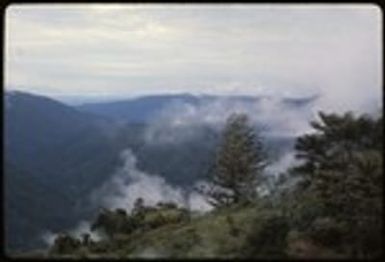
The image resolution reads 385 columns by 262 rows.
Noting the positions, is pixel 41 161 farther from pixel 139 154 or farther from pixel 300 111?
Answer: pixel 300 111

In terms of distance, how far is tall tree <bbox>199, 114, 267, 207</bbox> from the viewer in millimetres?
12383

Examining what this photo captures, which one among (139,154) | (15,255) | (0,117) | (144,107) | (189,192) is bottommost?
(139,154)

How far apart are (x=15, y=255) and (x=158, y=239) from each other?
261 centimetres

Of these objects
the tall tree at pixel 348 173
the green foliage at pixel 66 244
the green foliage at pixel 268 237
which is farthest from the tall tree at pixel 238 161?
the green foliage at pixel 268 237

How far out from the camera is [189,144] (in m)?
25.9

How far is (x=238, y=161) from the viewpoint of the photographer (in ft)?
42.7

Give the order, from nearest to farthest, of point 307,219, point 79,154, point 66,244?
point 307,219 < point 66,244 < point 79,154

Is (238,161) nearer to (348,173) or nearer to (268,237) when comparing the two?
(348,173)

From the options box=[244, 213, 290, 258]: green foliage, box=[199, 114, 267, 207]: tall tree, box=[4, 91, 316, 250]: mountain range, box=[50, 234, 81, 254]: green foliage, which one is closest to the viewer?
box=[244, 213, 290, 258]: green foliage

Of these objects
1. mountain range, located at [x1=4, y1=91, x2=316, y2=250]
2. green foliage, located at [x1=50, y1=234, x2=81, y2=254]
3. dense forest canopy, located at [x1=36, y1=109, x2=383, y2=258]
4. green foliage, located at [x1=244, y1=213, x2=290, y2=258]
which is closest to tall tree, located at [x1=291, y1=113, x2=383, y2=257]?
dense forest canopy, located at [x1=36, y1=109, x2=383, y2=258]

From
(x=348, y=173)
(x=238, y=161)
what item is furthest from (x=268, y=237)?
(x=238, y=161)

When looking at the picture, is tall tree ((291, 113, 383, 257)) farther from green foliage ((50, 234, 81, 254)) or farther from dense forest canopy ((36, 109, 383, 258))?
green foliage ((50, 234, 81, 254))

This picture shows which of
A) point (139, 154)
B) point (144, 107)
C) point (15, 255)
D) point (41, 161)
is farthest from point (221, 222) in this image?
point (139, 154)

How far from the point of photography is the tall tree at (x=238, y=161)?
488 inches
